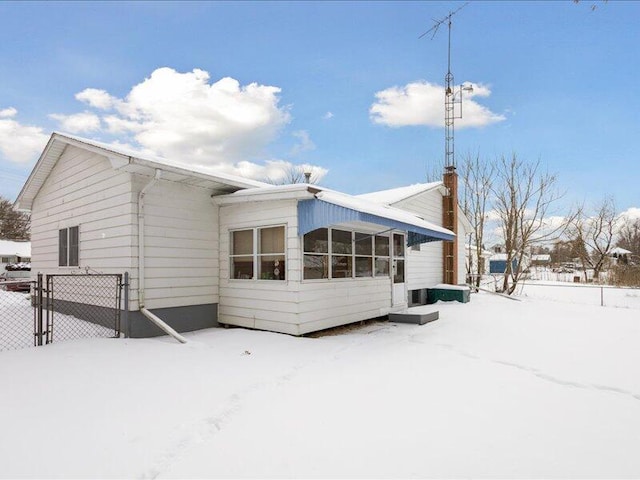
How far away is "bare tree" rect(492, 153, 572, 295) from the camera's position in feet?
61.4

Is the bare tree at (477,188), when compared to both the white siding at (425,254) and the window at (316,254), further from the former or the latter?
the window at (316,254)

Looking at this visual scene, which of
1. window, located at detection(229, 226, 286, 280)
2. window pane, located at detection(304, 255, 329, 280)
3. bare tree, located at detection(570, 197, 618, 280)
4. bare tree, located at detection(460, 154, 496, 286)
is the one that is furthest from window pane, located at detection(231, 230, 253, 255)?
bare tree, located at detection(570, 197, 618, 280)

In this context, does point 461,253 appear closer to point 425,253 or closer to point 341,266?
point 425,253

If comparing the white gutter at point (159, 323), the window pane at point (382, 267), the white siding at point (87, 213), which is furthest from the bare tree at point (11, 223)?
the window pane at point (382, 267)

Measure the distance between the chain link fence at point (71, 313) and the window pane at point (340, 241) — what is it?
4232mm

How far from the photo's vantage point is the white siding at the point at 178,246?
711cm

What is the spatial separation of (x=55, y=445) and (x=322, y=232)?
18.7ft

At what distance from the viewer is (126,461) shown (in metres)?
2.73

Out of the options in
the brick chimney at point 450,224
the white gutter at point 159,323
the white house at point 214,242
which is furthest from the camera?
the brick chimney at point 450,224

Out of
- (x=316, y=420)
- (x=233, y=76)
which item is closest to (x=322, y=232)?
(x=316, y=420)

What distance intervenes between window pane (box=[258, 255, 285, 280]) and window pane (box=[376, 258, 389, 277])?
329 centimetres

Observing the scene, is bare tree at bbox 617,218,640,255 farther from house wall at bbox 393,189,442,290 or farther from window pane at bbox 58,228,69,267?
window pane at bbox 58,228,69,267

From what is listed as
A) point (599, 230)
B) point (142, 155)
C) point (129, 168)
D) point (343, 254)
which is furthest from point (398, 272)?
point (599, 230)

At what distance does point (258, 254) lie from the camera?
A: 7.75 meters
